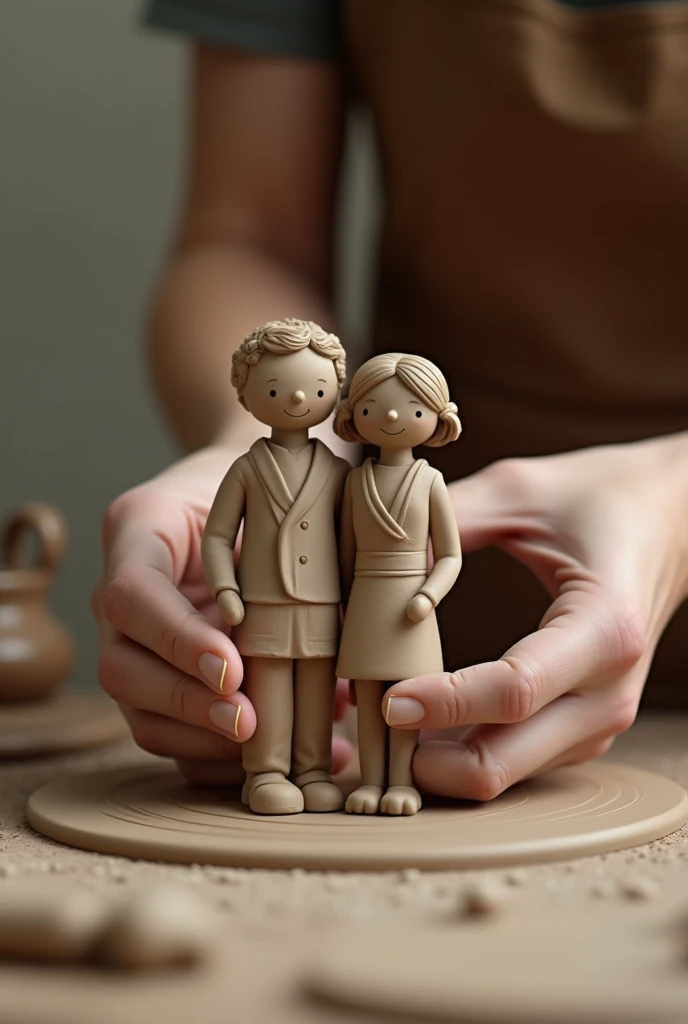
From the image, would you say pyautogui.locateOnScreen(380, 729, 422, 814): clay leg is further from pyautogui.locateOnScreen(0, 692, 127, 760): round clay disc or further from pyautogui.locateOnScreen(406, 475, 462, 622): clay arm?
pyautogui.locateOnScreen(0, 692, 127, 760): round clay disc

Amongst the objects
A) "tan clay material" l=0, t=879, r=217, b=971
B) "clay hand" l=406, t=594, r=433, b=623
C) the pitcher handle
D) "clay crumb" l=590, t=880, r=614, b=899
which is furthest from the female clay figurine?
the pitcher handle

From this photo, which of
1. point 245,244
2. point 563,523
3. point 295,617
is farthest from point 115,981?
point 245,244

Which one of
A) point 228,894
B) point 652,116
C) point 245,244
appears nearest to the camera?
point 228,894

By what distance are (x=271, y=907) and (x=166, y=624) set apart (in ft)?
1.02

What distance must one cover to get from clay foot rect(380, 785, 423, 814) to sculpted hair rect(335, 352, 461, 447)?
0.29 meters

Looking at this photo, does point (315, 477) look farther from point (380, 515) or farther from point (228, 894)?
point (228, 894)

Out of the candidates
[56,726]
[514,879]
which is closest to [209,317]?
[56,726]

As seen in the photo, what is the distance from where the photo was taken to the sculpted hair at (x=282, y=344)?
3.24 feet

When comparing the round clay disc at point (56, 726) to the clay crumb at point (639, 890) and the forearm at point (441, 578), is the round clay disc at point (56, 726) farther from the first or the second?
the clay crumb at point (639, 890)

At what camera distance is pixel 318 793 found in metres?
0.99

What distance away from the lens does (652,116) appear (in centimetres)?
145

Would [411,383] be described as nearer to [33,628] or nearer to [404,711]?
[404,711]

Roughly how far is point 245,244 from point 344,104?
27 centimetres

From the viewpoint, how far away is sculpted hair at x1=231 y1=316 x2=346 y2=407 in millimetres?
988
